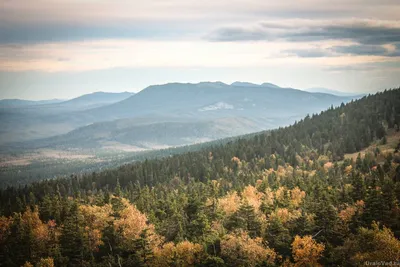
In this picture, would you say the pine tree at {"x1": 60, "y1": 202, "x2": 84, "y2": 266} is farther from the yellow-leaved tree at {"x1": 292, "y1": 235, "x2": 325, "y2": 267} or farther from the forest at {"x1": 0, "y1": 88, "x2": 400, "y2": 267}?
the yellow-leaved tree at {"x1": 292, "y1": 235, "x2": 325, "y2": 267}

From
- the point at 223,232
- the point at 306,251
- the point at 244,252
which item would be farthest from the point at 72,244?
the point at 306,251

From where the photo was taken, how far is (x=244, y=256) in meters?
94.1

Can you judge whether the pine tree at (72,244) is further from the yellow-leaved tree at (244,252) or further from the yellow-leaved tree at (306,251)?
the yellow-leaved tree at (306,251)

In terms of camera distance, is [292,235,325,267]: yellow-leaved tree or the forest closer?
[292,235,325,267]: yellow-leaved tree

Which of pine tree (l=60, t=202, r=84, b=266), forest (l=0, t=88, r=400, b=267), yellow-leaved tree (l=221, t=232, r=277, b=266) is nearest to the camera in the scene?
forest (l=0, t=88, r=400, b=267)

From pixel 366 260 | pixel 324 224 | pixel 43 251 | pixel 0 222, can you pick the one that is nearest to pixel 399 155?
pixel 324 224

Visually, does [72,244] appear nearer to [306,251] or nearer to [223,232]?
[223,232]

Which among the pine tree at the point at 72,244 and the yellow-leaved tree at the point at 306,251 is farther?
the pine tree at the point at 72,244

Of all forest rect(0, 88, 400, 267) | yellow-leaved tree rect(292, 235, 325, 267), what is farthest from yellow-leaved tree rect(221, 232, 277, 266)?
yellow-leaved tree rect(292, 235, 325, 267)

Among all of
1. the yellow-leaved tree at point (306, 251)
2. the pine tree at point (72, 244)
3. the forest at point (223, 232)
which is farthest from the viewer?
the pine tree at point (72, 244)

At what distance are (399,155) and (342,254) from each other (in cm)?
10821

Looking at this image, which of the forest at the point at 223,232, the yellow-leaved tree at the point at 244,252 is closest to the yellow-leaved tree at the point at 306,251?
the forest at the point at 223,232

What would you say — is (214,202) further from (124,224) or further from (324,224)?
(324,224)

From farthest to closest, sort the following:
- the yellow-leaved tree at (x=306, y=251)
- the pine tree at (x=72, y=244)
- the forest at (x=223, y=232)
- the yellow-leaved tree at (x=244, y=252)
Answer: the pine tree at (x=72, y=244) → the yellow-leaved tree at (x=244, y=252) → the forest at (x=223, y=232) → the yellow-leaved tree at (x=306, y=251)
